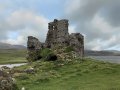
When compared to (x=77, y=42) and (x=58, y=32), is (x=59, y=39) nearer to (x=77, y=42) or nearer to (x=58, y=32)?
(x=58, y=32)

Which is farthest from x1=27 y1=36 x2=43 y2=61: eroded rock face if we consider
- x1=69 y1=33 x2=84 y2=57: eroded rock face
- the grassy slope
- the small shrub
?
the grassy slope

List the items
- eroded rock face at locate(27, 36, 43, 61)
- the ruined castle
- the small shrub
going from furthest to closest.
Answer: eroded rock face at locate(27, 36, 43, 61) < the ruined castle < the small shrub

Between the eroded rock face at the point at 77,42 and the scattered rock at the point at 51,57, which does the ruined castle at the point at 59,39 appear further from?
the scattered rock at the point at 51,57

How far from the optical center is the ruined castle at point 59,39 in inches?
3214

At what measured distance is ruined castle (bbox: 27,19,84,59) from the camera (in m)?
81.6

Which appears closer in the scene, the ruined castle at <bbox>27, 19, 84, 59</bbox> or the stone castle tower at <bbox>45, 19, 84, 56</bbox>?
the stone castle tower at <bbox>45, 19, 84, 56</bbox>

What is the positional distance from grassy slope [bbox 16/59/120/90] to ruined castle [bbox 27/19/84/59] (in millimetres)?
13402

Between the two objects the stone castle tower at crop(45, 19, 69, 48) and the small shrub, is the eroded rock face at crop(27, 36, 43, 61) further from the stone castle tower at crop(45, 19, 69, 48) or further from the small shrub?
the small shrub

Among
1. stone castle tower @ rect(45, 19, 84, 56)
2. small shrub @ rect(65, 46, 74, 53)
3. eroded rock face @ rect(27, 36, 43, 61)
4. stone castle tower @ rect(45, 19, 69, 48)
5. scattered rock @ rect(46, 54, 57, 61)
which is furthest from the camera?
eroded rock face @ rect(27, 36, 43, 61)

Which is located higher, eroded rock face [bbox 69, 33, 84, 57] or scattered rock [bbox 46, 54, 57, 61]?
eroded rock face [bbox 69, 33, 84, 57]

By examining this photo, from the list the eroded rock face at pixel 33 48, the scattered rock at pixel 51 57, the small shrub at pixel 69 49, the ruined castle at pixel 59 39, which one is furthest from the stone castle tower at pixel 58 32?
the scattered rock at pixel 51 57

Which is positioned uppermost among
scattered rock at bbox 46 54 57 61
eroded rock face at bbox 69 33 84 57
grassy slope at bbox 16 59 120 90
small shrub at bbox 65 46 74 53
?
eroded rock face at bbox 69 33 84 57

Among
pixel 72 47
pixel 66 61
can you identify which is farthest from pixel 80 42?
pixel 66 61

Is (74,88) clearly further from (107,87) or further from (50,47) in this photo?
(50,47)
